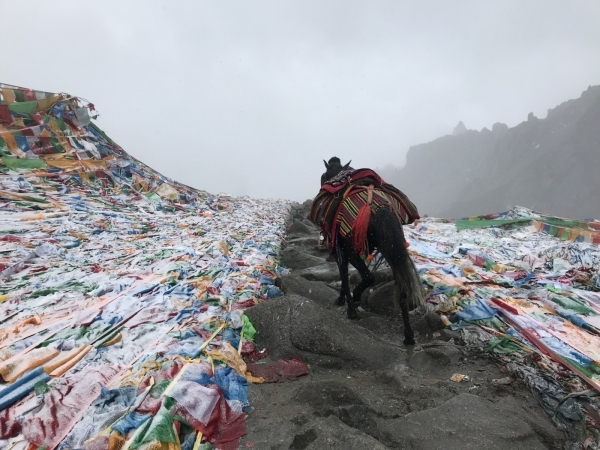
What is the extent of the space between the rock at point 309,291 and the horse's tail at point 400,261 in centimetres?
139

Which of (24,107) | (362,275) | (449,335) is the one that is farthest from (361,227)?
(24,107)

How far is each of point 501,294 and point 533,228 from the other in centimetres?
784

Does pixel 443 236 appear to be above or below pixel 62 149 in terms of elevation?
below

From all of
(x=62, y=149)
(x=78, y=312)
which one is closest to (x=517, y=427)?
(x=78, y=312)

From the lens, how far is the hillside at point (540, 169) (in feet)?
186

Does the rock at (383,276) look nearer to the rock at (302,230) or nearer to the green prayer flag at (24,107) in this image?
the rock at (302,230)

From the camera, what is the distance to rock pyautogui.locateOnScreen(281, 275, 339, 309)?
4.84 metres

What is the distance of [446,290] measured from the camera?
4480mm

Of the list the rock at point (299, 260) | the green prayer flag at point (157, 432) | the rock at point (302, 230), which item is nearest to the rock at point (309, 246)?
the rock at point (299, 260)

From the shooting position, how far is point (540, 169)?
208 feet

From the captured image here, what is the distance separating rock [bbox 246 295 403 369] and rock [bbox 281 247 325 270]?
11.3ft

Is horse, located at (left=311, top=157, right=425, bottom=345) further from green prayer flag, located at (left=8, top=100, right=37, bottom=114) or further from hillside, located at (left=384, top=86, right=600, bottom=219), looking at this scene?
hillside, located at (left=384, top=86, right=600, bottom=219)

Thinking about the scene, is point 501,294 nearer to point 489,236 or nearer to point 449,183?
point 489,236

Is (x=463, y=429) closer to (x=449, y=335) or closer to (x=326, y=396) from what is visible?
(x=326, y=396)
